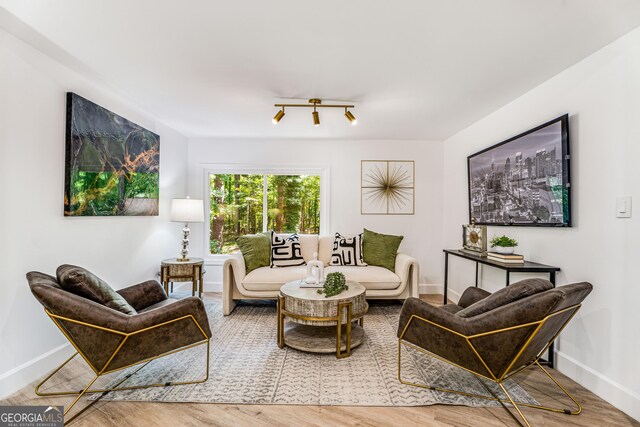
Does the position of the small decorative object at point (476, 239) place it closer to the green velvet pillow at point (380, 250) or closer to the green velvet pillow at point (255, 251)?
the green velvet pillow at point (380, 250)

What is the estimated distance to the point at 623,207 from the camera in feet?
6.67

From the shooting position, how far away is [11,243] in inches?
83.3

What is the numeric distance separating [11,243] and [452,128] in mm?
4575

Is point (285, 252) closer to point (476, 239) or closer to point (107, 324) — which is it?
point (476, 239)

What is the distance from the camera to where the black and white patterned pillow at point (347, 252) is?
13.9 feet

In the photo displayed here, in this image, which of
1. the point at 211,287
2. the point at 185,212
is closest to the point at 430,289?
the point at 211,287

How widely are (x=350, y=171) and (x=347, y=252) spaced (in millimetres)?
1359

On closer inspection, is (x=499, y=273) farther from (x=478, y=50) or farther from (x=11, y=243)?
(x=11, y=243)

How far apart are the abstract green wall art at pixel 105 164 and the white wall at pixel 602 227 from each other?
392 cm

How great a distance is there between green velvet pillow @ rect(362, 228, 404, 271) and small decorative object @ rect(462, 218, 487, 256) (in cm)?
88

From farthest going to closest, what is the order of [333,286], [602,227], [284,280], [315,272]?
1. [284,280]
2. [315,272]
3. [333,286]
4. [602,227]

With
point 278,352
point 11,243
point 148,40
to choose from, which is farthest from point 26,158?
point 278,352

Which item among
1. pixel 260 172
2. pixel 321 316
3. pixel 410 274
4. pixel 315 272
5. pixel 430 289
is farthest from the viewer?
pixel 260 172

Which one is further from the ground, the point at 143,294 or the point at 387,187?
the point at 387,187
